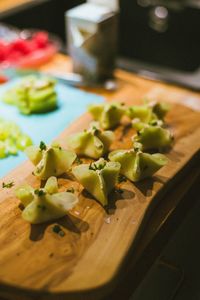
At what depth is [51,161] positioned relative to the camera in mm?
1083

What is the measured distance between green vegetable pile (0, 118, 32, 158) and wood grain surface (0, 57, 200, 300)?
12 centimetres

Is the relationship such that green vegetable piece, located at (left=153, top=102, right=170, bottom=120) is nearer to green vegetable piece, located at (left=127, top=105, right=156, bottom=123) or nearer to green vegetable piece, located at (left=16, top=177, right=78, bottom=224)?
green vegetable piece, located at (left=127, top=105, right=156, bottom=123)

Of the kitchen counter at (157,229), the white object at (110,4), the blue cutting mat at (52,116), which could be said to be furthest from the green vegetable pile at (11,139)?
the white object at (110,4)

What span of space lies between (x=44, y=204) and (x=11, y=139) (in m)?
0.40

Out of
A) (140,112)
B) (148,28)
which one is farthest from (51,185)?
(148,28)

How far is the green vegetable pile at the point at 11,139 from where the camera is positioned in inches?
49.2

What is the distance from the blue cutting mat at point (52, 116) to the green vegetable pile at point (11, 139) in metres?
0.02

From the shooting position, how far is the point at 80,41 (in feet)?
5.18

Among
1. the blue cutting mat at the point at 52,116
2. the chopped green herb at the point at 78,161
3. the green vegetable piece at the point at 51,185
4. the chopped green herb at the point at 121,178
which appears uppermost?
the green vegetable piece at the point at 51,185

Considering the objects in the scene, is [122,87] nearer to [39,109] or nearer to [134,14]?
[39,109]

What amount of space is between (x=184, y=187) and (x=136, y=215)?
212 millimetres

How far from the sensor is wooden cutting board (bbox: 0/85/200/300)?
82 cm

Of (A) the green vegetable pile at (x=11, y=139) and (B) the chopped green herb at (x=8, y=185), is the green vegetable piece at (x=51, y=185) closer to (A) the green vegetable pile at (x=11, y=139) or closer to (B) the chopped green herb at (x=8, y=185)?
(B) the chopped green herb at (x=8, y=185)

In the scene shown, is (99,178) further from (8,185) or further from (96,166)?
(8,185)
